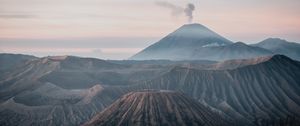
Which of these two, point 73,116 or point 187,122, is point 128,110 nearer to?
point 187,122

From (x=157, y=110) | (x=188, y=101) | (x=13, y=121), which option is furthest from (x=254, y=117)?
(x=13, y=121)

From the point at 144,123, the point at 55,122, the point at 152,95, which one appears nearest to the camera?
the point at 144,123

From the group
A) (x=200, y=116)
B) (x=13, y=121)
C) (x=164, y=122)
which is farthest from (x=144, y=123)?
(x=13, y=121)

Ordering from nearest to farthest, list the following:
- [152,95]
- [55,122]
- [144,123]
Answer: [144,123], [152,95], [55,122]

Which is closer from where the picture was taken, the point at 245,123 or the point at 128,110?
the point at 128,110

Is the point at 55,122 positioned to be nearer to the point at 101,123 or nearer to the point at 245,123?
the point at 101,123

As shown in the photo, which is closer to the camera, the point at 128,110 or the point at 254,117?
the point at 128,110

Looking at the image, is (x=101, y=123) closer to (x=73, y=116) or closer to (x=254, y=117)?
(x=73, y=116)

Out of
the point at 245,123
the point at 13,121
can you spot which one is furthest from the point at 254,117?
the point at 13,121
